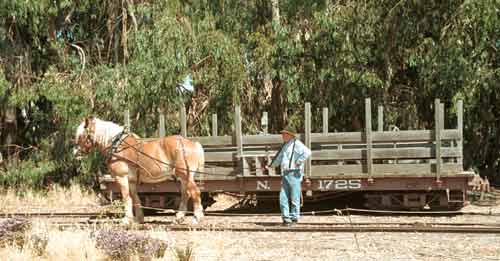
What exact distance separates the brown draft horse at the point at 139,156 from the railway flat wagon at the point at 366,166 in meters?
0.48

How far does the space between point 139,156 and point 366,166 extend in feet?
13.9

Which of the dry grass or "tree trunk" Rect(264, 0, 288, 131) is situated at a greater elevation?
"tree trunk" Rect(264, 0, 288, 131)

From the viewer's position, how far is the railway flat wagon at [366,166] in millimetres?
12398

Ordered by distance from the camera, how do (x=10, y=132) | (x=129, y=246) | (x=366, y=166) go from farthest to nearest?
(x=10, y=132)
(x=366, y=166)
(x=129, y=246)

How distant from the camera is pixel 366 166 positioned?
12.8 meters

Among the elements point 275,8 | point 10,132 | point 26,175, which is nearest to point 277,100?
point 275,8

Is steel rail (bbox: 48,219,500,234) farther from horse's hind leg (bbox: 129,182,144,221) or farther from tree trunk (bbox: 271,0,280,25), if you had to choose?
tree trunk (bbox: 271,0,280,25)

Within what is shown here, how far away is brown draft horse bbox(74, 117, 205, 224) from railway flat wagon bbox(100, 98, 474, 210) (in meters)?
0.48

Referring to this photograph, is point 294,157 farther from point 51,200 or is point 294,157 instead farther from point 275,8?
point 51,200

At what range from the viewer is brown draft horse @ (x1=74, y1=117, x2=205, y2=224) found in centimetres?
1219

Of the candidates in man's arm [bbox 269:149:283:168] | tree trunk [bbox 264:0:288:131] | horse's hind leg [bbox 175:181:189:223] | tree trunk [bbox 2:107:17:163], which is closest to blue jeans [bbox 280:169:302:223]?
man's arm [bbox 269:149:283:168]

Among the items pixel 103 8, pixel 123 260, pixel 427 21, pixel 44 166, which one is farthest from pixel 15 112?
pixel 123 260

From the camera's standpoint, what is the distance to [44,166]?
18.9 metres

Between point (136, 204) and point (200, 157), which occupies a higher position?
point (200, 157)
